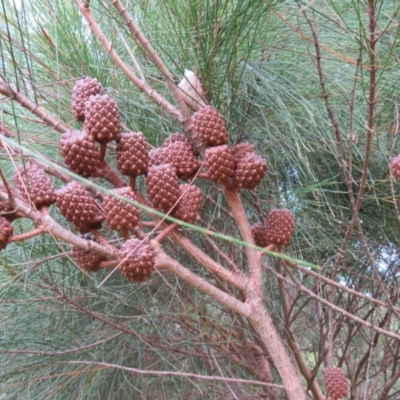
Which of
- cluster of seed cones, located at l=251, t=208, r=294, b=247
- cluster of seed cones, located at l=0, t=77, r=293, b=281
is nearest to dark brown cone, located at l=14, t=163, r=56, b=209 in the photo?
cluster of seed cones, located at l=0, t=77, r=293, b=281

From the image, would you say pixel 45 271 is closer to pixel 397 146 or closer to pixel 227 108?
pixel 227 108

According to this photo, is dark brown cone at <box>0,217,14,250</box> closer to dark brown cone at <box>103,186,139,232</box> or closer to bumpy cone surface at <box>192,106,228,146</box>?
dark brown cone at <box>103,186,139,232</box>

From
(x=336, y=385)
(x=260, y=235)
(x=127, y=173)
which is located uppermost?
(x=127, y=173)

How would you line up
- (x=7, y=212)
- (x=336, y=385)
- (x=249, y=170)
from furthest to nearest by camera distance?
(x=336, y=385) < (x=249, y=170) < (x=7, y=212)

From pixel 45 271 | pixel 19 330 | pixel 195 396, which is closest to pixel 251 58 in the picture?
pixel 45 271

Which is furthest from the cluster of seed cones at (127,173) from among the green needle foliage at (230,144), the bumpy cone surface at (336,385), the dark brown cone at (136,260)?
the bumpy cone surface at (336,385)

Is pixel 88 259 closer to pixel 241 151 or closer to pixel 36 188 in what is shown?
pixel 36 188

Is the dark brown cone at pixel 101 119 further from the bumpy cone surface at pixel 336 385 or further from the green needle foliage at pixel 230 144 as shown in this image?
the bumpy cone surface at pixel 336 385

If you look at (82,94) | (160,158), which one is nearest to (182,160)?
(160,158)
